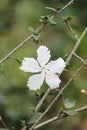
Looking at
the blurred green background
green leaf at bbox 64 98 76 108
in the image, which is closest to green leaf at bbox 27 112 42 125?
green leaf at bbox 64 98 76 108

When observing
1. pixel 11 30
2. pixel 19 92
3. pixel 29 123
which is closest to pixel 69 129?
pixel 19 92

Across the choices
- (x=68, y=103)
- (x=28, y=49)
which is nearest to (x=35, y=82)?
(x=68, y=103)

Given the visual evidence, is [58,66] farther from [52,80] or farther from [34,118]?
[34,118]

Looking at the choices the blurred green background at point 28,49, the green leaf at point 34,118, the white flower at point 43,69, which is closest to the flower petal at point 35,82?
the white flower at point 43,69

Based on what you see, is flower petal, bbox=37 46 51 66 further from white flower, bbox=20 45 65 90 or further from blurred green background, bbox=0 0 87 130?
blurred green background, bbox=0 0 87 130

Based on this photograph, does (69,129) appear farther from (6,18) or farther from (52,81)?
(52,81)

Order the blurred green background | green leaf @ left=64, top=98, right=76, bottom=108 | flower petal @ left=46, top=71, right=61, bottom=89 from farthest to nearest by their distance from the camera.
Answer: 1. the blurred green background
2. green leaf @ left=64, top=98, right=76, bottom=108
3. flower petal @ left=46, top=71, right=61, bottom=89
